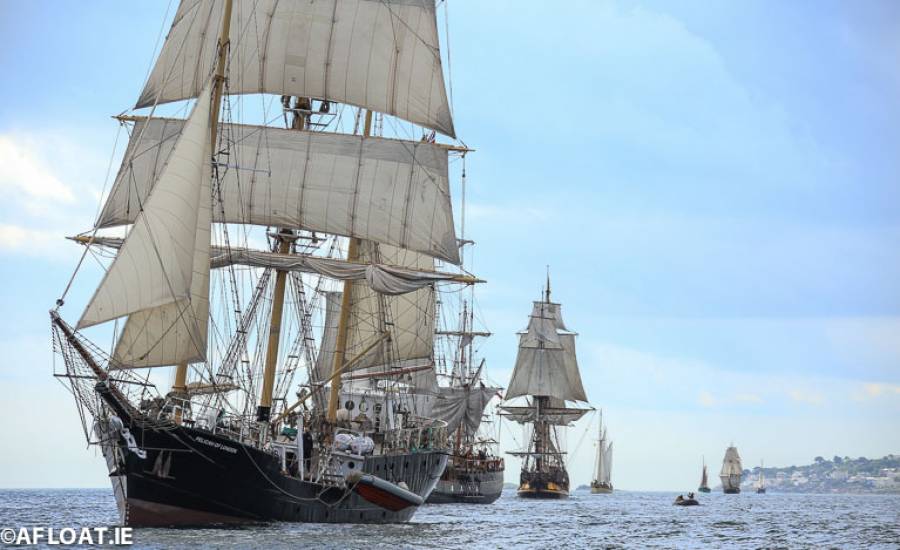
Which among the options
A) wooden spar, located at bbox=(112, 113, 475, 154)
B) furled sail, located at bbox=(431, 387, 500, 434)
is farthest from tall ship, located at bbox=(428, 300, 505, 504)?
wooden spar, located at bbox=(112, 113, 475, 154)

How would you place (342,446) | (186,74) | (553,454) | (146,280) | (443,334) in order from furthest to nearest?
1. (553,454)
2. (443,334)
3. (186,74)
4. (342,446)
5. (146,280)

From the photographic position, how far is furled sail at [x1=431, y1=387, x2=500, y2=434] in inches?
4483

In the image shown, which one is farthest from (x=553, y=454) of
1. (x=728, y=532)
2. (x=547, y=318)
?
(x=728, y=532)

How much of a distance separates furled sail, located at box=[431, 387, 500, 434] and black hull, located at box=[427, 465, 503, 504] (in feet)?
15.2

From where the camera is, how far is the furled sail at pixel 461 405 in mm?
113875

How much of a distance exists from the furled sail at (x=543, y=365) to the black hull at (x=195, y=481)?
10420 centimetres

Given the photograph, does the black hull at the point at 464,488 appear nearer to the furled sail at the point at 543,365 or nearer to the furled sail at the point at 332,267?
the furled sail at the point at 543,365

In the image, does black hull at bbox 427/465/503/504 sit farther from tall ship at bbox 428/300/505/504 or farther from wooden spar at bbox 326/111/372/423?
wooden spar at bbox 326/111/372/423

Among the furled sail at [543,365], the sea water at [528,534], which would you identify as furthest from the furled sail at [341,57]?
the furled sail at [543,365]

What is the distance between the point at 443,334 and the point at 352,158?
55.8 meters

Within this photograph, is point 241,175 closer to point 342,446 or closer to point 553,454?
point 342,446

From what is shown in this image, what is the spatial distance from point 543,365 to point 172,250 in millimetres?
113405

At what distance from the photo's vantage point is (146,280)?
4044 centimetres

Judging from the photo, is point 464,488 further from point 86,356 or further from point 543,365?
point 86,356
